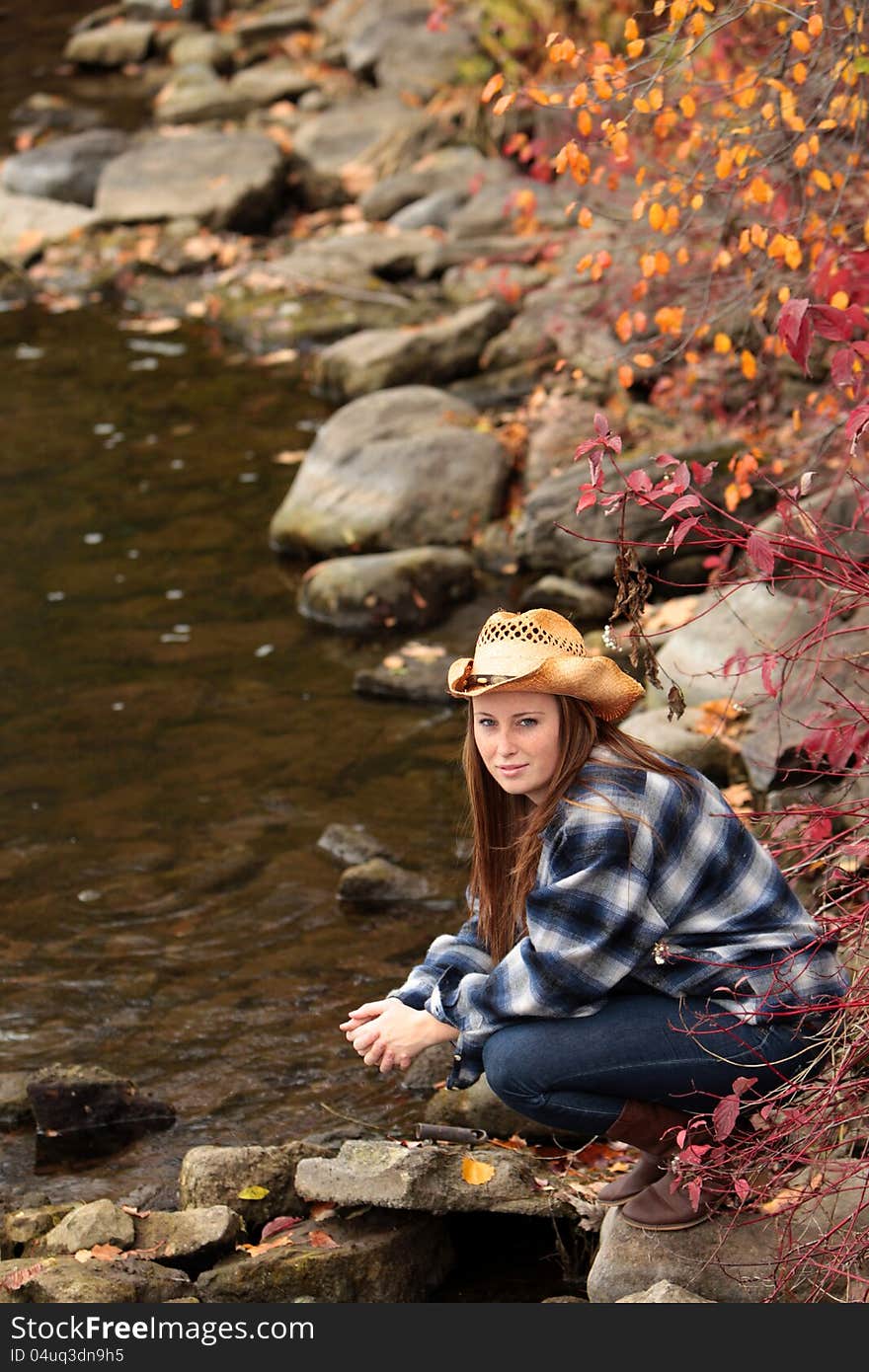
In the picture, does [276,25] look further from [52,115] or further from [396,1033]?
[396,1033]

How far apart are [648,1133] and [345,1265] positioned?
766 millimetres

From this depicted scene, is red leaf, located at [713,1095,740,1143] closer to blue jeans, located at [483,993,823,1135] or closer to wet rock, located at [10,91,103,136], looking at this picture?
blue jeans, located at [483,993,823,1135]

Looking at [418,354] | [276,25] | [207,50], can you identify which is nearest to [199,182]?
[207,50]

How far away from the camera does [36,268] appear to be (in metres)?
14.5

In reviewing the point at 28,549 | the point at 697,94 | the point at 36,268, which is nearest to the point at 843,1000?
the point at 697,94

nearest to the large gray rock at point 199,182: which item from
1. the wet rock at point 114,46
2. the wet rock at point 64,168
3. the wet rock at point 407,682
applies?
the wet rock at point 64,168

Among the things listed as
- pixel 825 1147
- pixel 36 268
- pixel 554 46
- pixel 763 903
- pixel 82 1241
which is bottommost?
pixel 36 268

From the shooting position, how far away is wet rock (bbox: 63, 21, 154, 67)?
1906 centimetres

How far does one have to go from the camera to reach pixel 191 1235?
4090 millimetres

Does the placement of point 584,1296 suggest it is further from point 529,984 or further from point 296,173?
point 296,173

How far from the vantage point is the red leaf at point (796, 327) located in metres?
3.15

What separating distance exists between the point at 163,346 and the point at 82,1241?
30.8 ft

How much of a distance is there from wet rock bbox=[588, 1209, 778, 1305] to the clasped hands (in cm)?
60

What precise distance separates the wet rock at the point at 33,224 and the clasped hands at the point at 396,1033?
1190 centimetres
